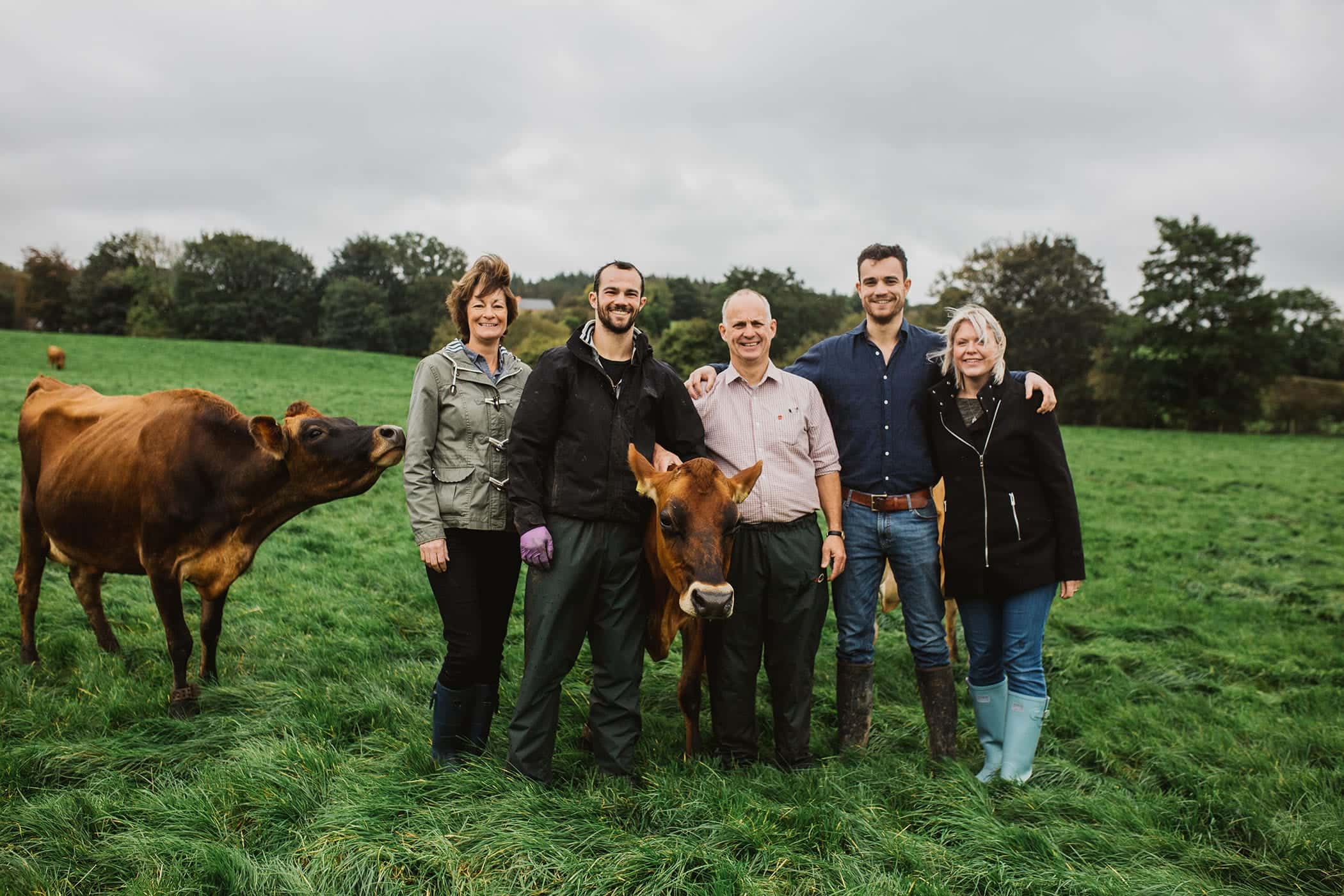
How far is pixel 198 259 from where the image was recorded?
2414 inches

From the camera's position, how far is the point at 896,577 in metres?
4.62

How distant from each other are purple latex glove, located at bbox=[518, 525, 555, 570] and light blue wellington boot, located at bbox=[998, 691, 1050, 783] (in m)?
2.67

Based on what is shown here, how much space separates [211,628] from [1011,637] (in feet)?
16.2

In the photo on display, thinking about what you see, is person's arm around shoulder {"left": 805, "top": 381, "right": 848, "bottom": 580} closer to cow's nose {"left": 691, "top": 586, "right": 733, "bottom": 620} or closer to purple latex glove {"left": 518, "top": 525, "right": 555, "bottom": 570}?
cow's nose {"left": 691, "top": 586, "right": 733, "bottom": 620}

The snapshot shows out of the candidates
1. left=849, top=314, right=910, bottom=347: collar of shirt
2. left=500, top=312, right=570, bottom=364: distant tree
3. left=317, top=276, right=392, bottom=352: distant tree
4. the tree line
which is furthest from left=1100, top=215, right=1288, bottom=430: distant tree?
left=317, top=276, right=392, bottom=352: distant tree

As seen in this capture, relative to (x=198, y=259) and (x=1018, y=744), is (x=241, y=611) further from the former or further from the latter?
(x=198, y=259)

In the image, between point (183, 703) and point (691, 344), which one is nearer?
point (183, 703)

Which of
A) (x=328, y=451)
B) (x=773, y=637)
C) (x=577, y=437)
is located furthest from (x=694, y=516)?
(x=328, y=451)

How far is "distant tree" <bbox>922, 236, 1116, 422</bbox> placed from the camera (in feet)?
150

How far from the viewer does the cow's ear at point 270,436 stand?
483 cm

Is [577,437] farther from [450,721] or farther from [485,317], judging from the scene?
[450,721]

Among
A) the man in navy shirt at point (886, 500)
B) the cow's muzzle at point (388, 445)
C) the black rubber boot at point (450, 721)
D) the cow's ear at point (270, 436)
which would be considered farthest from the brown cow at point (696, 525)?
the cow's ear at point (270, 436)

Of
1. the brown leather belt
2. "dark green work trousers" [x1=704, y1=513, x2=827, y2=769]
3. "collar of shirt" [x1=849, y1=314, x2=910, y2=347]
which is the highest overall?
"collar of shirt" [x1=849, y1=314, x2=910, y2=347]

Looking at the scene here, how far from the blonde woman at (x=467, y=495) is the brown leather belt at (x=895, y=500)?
1976 millimetres
